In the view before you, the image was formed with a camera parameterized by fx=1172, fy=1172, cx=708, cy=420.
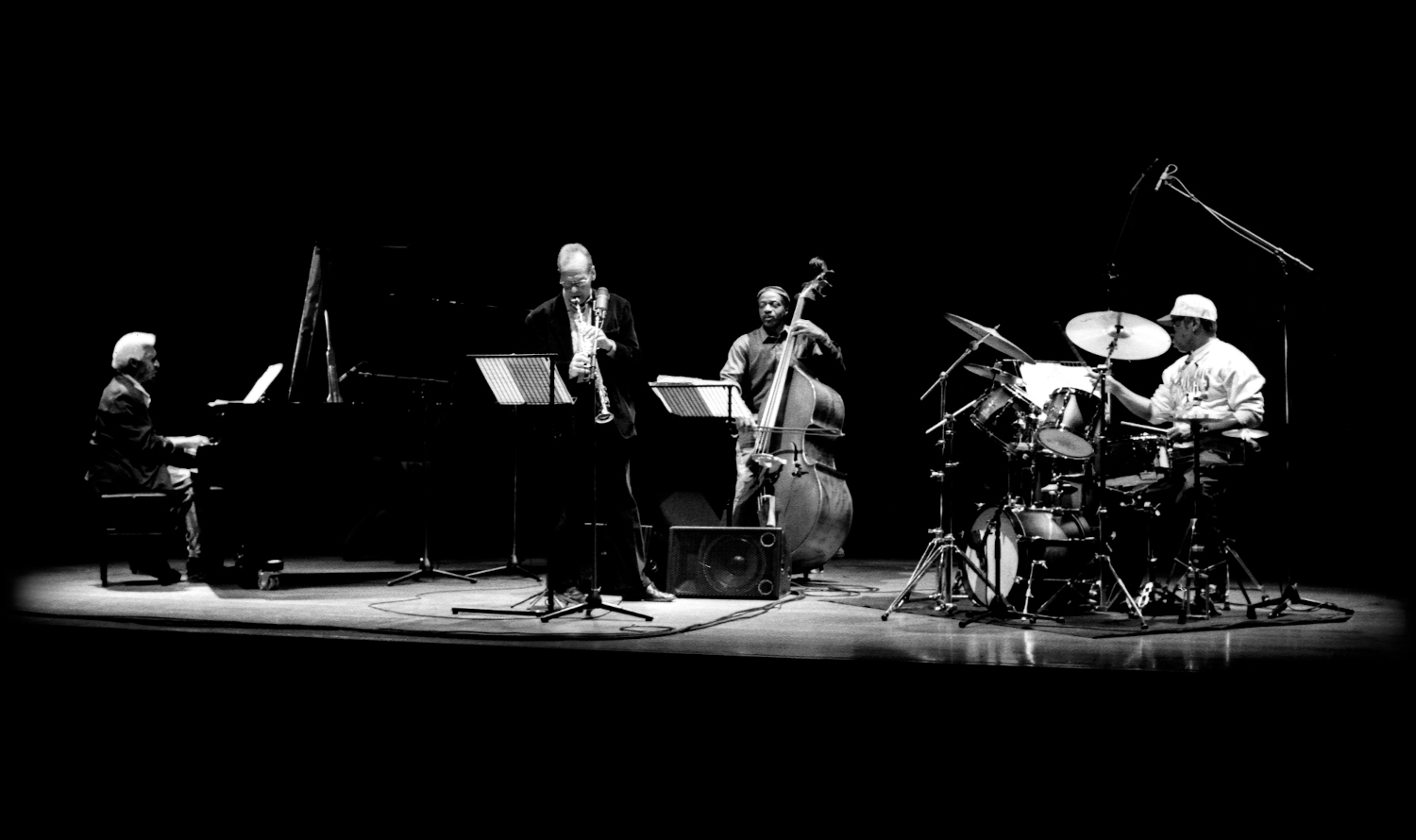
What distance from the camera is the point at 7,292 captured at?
269 inches

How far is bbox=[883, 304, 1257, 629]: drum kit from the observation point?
18.1ft

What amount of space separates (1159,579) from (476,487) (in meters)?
4.79

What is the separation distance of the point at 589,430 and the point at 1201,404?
3248mm

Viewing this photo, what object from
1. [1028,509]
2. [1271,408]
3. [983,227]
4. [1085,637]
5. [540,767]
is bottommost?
[540,767]

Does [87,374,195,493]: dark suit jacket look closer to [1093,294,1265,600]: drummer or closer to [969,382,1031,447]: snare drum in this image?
[969,382,1031,447]: snare drum

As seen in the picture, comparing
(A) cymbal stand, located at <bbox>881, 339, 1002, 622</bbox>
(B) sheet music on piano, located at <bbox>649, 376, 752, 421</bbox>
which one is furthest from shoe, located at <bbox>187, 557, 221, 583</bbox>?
(A) cymbal stand, located at <bbox>881, 339, 1002, 622</bbox>

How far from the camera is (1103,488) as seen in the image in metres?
5.19

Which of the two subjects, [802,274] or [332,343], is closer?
[332,343]

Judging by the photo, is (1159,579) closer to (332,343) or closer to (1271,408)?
(1271,408)

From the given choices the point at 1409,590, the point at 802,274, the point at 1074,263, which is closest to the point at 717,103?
the point at 802,274

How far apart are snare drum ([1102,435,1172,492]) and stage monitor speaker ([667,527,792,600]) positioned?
1.73 m

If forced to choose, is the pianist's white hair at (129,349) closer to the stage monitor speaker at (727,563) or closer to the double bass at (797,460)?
the stage monitor speaker at (727,563)

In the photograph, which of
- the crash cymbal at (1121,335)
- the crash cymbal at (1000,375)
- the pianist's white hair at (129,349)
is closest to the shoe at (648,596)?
the crash cymbal at (1000,375)

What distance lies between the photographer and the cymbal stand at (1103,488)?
5.18 metres
